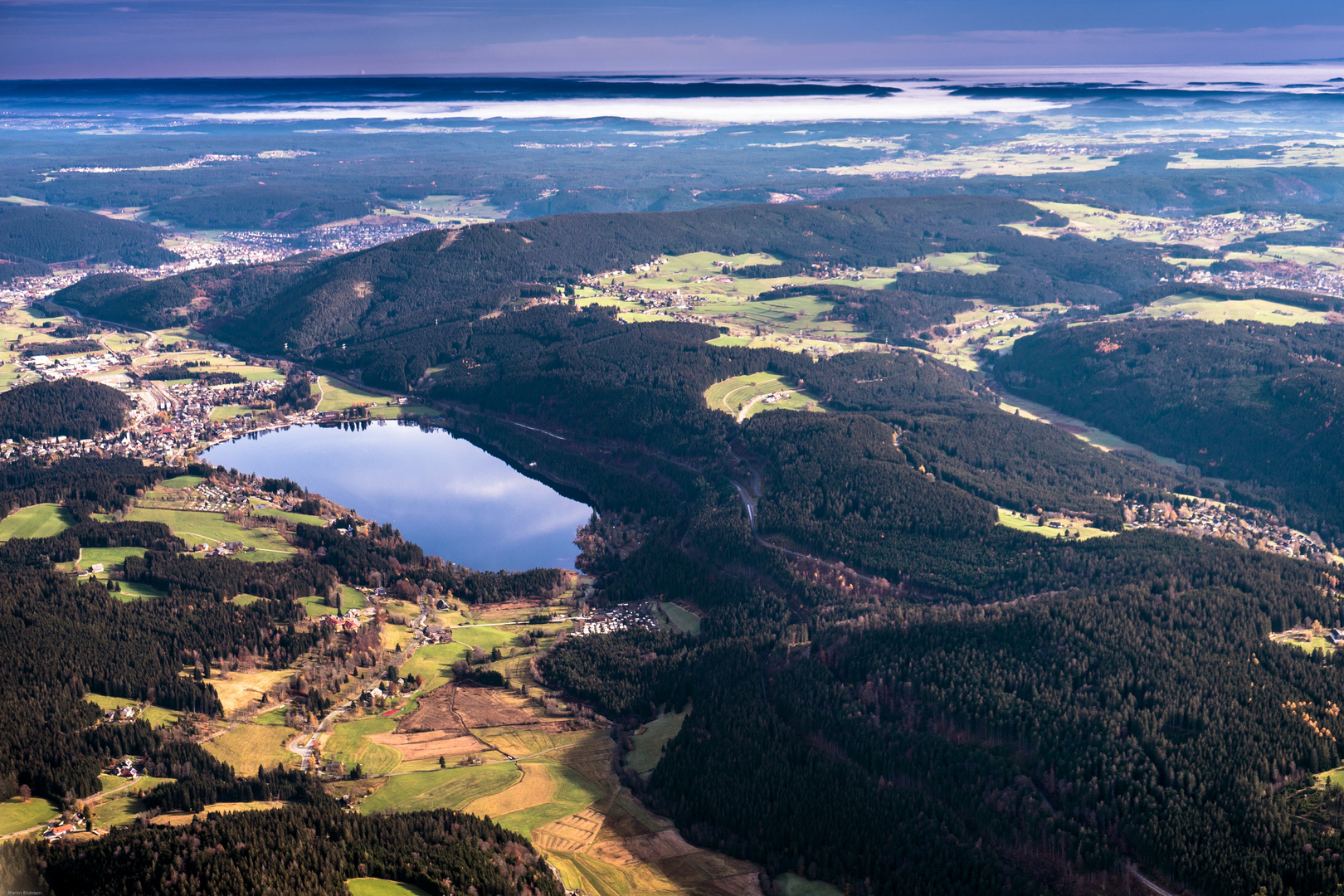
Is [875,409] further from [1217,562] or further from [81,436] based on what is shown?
[81,436]

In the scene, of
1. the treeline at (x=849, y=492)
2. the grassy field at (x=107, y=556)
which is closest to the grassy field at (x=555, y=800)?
the treeline at (x=849, y=492)

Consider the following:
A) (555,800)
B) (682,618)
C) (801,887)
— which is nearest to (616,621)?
(682,618)

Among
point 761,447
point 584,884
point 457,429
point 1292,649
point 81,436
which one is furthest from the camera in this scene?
point 457,429

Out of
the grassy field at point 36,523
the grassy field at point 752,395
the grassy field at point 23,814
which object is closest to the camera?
the grassy field at point 23,814

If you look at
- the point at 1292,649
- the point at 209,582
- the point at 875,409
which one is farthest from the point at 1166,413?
the point at 209,582

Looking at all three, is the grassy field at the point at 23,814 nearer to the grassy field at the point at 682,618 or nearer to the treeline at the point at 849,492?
the grassy field at the point at 682,618

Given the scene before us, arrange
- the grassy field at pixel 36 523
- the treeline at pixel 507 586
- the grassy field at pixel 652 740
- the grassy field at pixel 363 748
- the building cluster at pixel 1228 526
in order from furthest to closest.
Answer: the building cluster at pixel 1228 526
the grassy field at pixel 36 523
the treeline at pixel 507 586
the grassy field at pixel 652 740
the grassy field at pixel 363 748

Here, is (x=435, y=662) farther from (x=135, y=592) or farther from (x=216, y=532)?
(x=216, y=532)

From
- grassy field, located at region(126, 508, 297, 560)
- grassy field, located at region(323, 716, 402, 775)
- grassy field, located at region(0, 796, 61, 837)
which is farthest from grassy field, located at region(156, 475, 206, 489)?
grassy field, located at region(0, 796, 61, 837)
